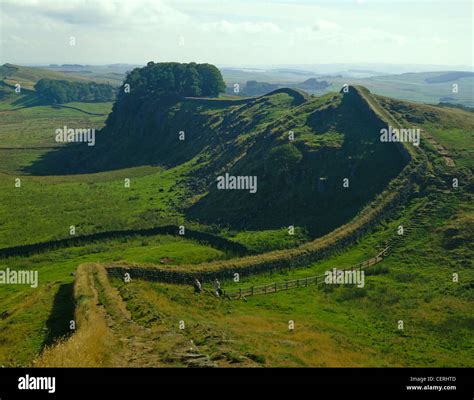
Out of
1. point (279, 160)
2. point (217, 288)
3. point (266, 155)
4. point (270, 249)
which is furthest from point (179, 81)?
point (217, 288)

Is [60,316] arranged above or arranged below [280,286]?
above

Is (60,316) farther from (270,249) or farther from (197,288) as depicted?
(270,249)

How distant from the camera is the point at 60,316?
34.9m

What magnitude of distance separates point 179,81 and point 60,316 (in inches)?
5048

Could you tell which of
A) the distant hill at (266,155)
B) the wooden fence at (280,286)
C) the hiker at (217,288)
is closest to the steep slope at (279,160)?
the distant hill at (266,155)

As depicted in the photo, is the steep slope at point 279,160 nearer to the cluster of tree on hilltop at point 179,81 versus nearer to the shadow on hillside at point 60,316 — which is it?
the cluster of tree on hilltop at point 179,81

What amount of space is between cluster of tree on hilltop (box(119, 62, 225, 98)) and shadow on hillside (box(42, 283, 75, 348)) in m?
119

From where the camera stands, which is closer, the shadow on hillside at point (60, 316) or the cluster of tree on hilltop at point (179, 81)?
the shadow on hillside at point (60, 316)

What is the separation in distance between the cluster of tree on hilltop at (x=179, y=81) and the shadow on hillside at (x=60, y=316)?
4681 inches

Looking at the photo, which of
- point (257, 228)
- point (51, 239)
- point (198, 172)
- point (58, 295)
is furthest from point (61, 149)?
point (58, 295)

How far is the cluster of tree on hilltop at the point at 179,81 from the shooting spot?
500 ft

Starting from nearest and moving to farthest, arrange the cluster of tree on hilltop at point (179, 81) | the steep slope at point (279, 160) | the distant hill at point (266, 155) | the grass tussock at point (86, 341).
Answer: the grass tussock at point (86, 341)
the steep slope at point (279, 160)
the distant hill at point (266, 155)
the cluster of tree on hilltop at point (179, 81)

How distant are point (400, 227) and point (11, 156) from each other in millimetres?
118442
